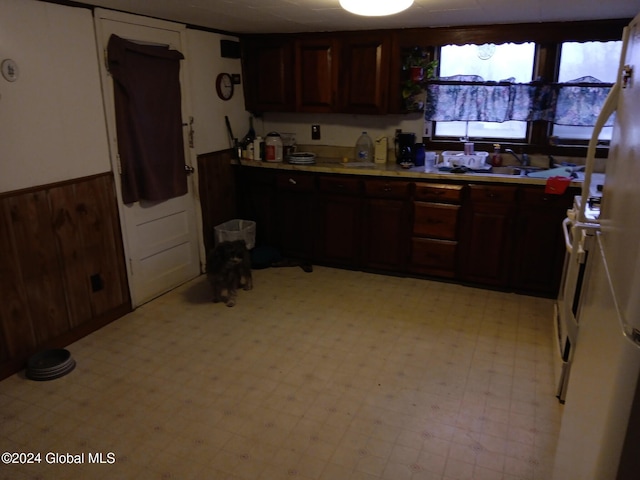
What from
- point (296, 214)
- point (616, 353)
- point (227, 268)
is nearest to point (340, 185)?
point (296, 214)

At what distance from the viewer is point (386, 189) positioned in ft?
13.2

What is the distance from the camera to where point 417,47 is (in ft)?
13.1

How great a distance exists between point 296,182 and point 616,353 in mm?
3684

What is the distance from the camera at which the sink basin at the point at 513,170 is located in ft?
12.6

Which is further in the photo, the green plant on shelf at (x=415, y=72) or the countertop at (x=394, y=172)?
the green plant on shelf at (x=415, y=72)

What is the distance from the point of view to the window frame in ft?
11.4

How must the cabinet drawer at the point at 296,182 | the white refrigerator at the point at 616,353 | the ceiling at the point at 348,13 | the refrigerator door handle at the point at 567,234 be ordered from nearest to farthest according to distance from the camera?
the white refrigerator at the point at 616,353, the refrigerator door handle at the point at 567,234, the ceiling at the point at 348,13, the cabinet drawer at the point at 296,182

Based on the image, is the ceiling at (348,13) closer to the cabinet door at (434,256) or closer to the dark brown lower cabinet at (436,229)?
the dark brown lower cabinet at (436,229)

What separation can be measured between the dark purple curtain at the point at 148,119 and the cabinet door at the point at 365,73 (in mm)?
1393

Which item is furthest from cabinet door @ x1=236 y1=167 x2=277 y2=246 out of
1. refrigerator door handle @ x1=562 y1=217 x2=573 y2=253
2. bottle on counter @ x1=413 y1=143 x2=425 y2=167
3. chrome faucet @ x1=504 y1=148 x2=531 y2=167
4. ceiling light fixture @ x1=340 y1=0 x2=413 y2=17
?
refrigerator door handle @ x1=562 y1=217 x2=573 y2=253

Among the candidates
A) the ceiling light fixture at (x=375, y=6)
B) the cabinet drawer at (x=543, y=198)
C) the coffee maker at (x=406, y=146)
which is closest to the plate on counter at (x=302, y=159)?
the coffee maker at (x=406, y=146)

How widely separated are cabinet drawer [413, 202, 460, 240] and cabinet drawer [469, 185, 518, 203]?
0.17 metres

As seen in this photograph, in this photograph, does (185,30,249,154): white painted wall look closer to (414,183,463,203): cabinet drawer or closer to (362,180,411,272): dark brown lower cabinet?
(362,180,411,272): dark brown lower cabinet

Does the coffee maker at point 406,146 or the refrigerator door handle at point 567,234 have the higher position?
the coffee maker at point 406,146
